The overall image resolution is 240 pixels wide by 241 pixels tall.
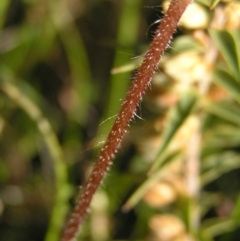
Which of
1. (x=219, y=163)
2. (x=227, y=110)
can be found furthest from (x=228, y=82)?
(x=219, y=163)

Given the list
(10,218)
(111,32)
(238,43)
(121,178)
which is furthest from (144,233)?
(111,32)

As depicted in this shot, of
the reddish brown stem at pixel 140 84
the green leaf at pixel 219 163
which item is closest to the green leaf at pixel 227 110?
the green leaf at pixel 219 163

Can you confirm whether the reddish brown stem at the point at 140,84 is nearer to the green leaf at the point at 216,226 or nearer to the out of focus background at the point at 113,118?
the out of focus background at the point at 113,118

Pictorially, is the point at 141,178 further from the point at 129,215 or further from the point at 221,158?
the point at 129,215

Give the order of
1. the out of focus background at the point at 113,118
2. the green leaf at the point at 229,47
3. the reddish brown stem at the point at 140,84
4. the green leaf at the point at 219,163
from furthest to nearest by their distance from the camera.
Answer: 1. the green leaf at the point at 219,163
2. the out of focus background at the point at 113,118
3. the green leaf at the point at 229,47
4. the reddish brown stem at the point at 140,84

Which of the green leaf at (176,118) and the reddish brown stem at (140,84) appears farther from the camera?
the green leaf at (176,118)

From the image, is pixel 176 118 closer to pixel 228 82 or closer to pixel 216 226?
pixel 228 82

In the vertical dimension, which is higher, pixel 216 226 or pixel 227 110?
pixel 227 110
